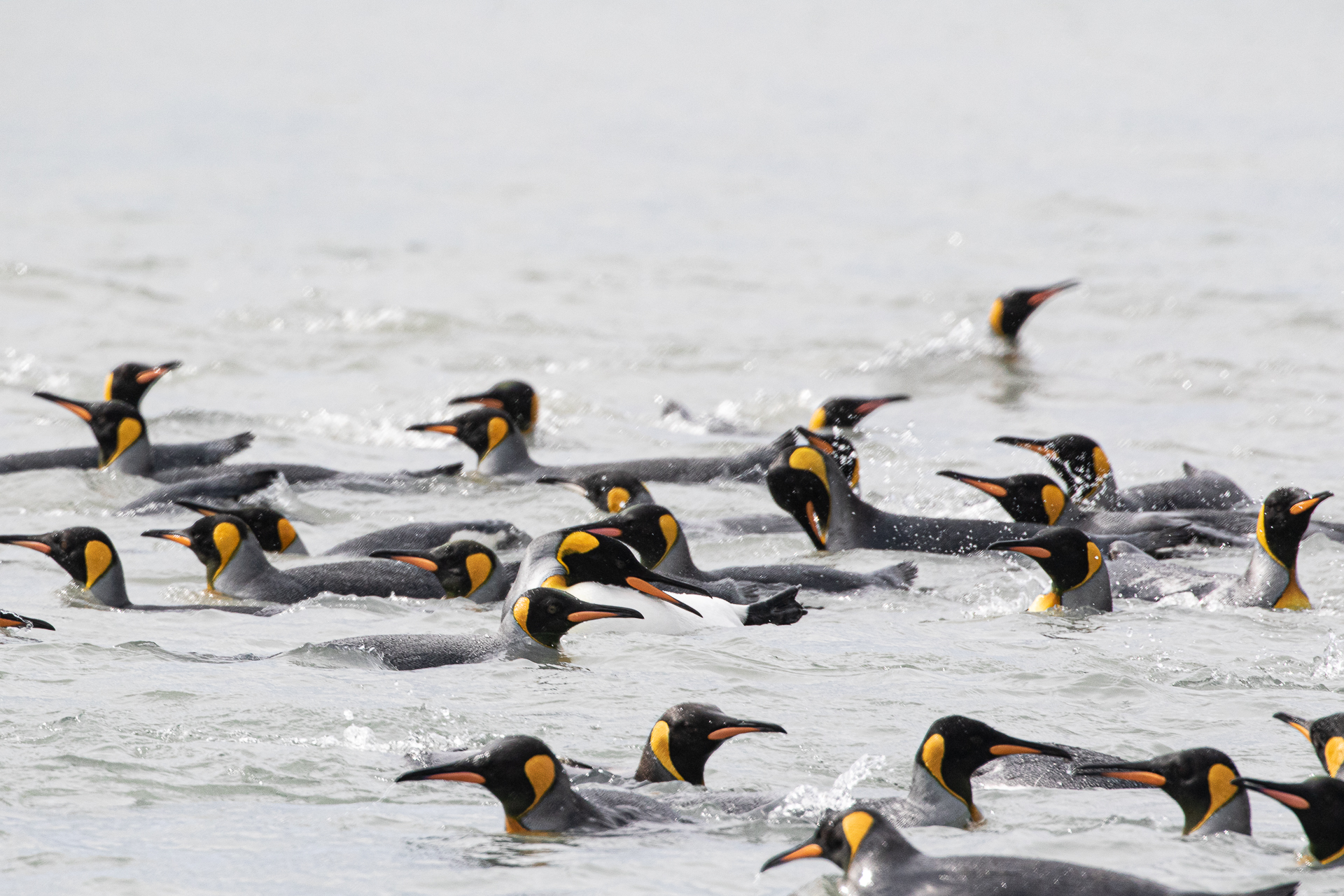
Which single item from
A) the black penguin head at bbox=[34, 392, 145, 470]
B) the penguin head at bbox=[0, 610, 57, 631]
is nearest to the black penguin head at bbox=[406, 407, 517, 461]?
the black penguin head at bbox=[34, 392, 145, 470]

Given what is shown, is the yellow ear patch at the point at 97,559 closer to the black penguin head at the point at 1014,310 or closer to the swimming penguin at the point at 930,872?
the swimming penguin at the point at 930,872

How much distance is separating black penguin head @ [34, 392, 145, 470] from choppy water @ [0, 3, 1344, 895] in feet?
0.95

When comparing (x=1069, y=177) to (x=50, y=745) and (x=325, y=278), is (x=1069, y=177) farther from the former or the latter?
(x=50, y=745)

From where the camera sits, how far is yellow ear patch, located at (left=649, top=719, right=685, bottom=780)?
468 centimetres

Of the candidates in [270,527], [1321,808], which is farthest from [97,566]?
[1321,808]

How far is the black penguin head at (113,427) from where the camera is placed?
1054 cm

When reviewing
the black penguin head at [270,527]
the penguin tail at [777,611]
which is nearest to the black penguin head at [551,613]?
the penguin tail at [777,611]

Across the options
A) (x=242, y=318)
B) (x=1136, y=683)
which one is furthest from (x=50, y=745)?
(x=242, y=318)

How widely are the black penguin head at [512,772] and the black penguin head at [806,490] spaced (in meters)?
4.49

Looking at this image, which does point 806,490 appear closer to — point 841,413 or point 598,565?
point 598,565

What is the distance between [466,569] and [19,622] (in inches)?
74.9

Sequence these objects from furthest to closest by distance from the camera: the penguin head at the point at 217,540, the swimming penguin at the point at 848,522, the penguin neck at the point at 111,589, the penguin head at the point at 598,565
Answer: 1. the swimming penguin at the point at 848,522
2. the penguin head at the point at 217,540
3. the penguin neck at the point at 111,589
4. the penguin head at the point at 598,565

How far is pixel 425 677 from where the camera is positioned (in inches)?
229

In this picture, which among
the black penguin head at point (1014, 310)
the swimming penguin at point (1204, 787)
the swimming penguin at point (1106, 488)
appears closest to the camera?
the swimming penguin at point (1204, 787)
